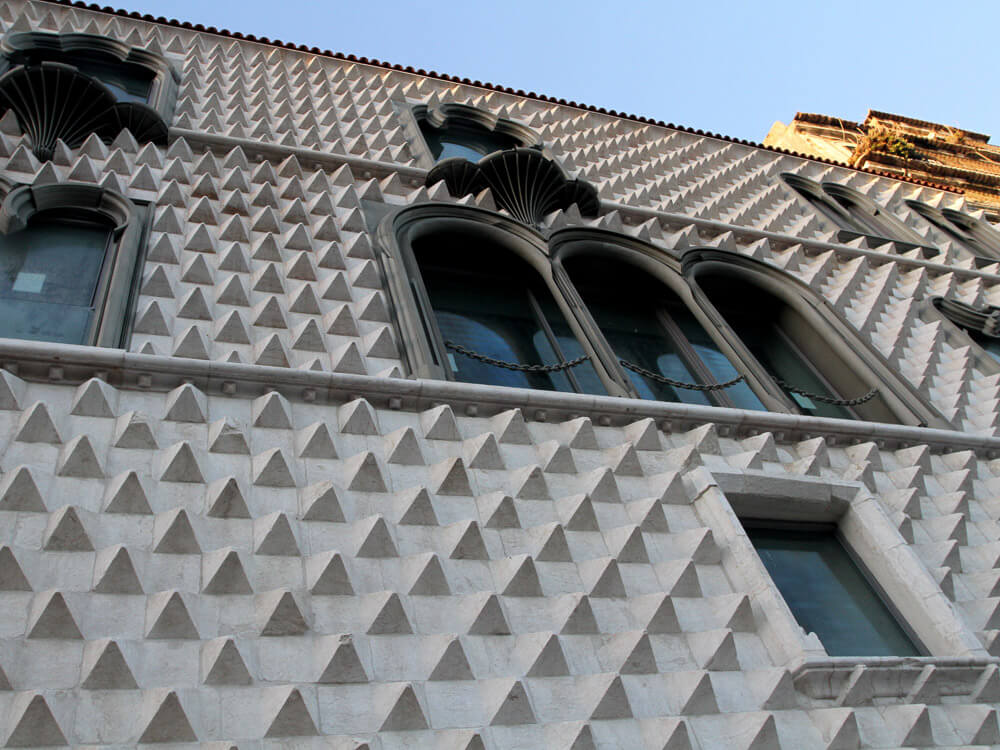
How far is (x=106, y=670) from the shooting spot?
2.96 m

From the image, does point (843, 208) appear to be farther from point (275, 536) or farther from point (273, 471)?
point (275, 536)

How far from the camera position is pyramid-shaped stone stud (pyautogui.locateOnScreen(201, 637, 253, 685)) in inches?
121

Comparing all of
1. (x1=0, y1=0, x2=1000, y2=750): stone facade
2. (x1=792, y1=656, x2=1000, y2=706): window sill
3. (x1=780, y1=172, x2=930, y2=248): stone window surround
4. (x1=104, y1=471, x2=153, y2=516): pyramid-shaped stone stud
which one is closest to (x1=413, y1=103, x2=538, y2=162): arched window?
(x1=0, y1=0, x2=1000, y2=750): stone facade

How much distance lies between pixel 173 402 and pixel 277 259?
1.75 meters

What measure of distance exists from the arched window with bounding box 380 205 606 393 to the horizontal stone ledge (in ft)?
1.45

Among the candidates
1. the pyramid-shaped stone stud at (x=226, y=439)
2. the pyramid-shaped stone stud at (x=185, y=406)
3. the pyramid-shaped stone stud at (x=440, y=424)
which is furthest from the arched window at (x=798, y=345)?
the pyramid-shaped stone stud at (x=185, y=406)

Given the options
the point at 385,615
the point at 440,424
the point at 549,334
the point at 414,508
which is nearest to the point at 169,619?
the point at 385,615

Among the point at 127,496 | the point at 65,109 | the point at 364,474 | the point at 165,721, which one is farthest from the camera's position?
the point at 65,109

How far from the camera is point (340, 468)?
420 centimetres

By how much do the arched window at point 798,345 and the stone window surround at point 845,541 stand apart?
1.26m

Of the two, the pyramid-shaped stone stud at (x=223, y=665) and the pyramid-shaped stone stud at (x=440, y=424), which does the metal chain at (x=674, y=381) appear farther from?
the pyramid-shaped stone stud at (x=223, y=665)

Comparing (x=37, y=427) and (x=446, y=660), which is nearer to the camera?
(x=446, y=660)

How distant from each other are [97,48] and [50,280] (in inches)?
188

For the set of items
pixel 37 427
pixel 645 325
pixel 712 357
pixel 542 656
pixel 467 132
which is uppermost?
pixel 467 132
